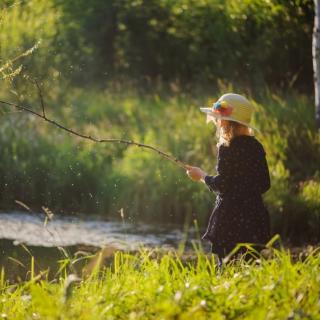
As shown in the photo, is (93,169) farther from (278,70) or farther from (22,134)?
(278,70)

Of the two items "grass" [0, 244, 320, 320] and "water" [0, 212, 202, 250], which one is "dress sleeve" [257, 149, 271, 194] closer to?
"grass" [0, 244, 320, 320]

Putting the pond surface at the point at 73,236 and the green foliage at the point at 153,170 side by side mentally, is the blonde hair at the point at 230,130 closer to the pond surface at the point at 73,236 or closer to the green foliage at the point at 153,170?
the pond surface at the point at 73,236

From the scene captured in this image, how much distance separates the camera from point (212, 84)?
51.2ft

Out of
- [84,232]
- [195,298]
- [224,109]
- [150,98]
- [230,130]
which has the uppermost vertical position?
[224,109]

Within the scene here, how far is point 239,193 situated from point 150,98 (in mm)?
9408

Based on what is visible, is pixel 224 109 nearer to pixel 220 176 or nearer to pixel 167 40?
pixel 220 176

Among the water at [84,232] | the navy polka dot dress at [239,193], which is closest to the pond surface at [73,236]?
the water at [84,232]

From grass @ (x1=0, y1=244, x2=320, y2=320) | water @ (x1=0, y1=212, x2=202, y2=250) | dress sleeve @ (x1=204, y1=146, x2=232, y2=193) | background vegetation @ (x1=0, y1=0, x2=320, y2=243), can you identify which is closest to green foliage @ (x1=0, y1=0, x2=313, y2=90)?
background vegetation @ (x1=0, y1=0, x2=320, y2=243)

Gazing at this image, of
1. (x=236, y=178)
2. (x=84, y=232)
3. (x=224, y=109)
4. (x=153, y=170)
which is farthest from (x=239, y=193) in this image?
(x=153, y=170)

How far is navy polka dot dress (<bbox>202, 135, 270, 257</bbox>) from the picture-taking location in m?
5.39

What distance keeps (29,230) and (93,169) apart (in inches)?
56.7

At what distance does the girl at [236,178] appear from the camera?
Answer: 17.7 ft

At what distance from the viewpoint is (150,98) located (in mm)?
14758

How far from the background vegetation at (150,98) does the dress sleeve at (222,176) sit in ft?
3.97
